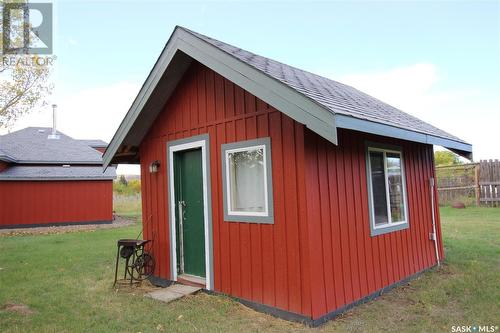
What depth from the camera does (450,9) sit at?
38.9ft

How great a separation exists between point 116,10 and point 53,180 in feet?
30.1

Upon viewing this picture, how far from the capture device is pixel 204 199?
18.3ft

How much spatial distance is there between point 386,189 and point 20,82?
54.0ft

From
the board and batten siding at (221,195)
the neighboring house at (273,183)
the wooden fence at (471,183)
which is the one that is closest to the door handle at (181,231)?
the neighboring house at (273,183)

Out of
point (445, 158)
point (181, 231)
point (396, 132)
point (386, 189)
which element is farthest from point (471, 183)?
point (445, 158)

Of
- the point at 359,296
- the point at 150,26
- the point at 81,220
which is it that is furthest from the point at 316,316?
the point at 81,220

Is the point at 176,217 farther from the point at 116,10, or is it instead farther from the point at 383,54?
the point at 383,54

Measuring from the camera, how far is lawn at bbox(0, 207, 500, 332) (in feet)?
13.8

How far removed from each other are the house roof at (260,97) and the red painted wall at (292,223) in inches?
15.5

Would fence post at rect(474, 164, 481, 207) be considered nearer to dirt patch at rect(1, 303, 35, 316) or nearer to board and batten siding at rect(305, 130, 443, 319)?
board and batten siding at rect(305, 130, 443, 319)

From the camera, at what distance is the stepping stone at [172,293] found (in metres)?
5.28

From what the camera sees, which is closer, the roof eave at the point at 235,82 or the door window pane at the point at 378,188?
the roof eave at the point at 235,82

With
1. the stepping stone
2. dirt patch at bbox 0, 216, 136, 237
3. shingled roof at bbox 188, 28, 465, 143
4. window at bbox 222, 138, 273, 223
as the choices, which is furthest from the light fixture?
dirt patch at bbox 0, 216, 136, 237

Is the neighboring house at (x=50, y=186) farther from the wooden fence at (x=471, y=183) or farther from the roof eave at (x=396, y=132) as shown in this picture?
the wooden fence at (x=471, y=183)
